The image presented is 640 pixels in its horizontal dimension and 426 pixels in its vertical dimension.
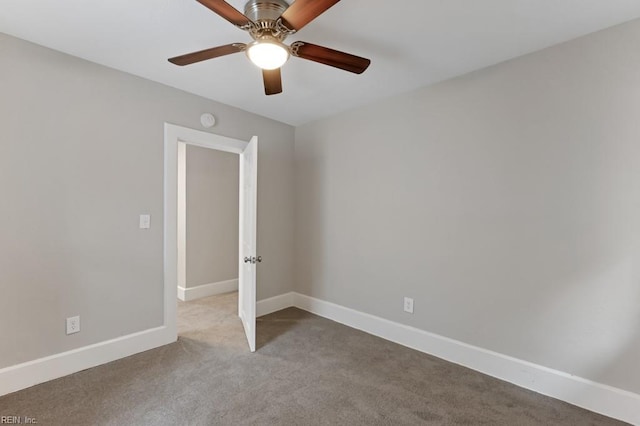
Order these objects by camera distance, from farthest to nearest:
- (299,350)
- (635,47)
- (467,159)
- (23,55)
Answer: (299,350), (467,159), (23,55), (635,47)

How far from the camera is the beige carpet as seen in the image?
71.8 inches

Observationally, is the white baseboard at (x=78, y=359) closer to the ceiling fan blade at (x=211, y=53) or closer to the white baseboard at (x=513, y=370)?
the white baseboard at (x=513, y=370)

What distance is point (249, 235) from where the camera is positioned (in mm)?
2885

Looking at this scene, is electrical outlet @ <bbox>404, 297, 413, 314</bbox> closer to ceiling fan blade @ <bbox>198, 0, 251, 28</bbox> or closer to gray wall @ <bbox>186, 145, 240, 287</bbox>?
ceiling fan blade @ <bbox>198, 0, 251, 28</bbox>

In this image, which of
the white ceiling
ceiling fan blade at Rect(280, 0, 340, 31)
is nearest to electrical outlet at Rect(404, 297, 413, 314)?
the white ceiling

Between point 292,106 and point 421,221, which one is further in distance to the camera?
point 292,106

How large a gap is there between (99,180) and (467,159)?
2968mm

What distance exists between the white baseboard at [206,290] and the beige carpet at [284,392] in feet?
4.57

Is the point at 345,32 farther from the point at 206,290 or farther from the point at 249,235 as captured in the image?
the point at 206,290

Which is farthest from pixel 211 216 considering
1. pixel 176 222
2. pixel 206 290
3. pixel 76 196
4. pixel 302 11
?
pixel 302 11

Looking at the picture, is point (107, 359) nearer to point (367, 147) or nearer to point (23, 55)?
point (23, 55)

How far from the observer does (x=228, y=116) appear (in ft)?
10.5

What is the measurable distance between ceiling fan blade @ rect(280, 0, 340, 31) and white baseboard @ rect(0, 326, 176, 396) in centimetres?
269

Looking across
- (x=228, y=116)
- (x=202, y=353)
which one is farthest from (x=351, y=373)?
(x=228, y=116)
